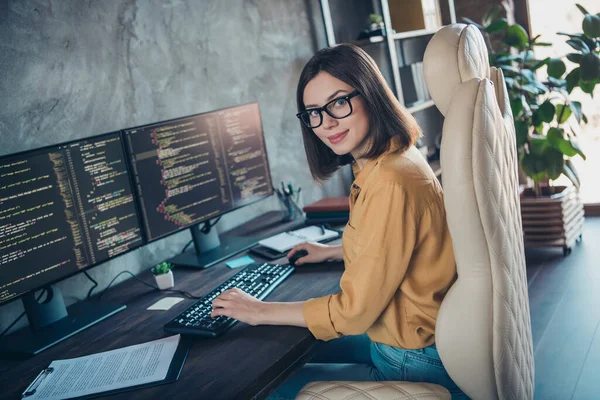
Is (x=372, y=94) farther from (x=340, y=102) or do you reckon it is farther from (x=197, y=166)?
A: (x=197, y=166)

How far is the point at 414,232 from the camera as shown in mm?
1431

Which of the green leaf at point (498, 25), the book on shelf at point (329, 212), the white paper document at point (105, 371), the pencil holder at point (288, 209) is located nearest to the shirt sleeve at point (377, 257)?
the white paper document at point (105, 371)

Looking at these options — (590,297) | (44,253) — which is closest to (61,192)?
(44,253)

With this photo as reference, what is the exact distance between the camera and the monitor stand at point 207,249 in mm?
2205

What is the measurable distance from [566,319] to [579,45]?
4.88ft

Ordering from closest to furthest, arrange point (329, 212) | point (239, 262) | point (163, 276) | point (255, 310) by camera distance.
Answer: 1. point (255, 310)
2. point (163, 276)
3. point (239, 262)
4. point (329, 212)

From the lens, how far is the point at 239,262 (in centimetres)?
215

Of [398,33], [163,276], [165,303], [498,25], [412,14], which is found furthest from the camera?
[412,14]

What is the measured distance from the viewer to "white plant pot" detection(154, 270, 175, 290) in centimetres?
201

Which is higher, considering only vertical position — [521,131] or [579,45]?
[579,45]

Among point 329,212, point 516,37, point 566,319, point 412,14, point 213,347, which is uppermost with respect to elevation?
point 412,14

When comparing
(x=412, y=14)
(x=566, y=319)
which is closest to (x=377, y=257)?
(x=566, y=319)

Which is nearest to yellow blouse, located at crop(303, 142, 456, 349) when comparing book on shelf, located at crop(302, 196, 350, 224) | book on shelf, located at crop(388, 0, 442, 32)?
book on shelf, located at crop(302, 196, 350, 224)

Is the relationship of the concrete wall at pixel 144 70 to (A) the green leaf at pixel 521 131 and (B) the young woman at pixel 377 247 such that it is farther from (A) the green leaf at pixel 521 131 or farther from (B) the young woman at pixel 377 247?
(A) the green leaf at pixel 521 131
